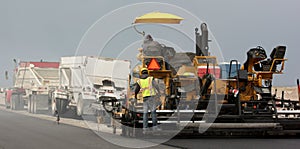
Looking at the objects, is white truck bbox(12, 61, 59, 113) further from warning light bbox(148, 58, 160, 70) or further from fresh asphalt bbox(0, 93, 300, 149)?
warning light bbox(148, 58, 160, 70)

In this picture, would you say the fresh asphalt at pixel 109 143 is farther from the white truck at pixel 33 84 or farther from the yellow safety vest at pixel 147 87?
the white truck at pixel 33 84

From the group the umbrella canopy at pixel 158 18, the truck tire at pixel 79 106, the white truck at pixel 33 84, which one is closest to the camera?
the umbrella canopy at pixel 158 18

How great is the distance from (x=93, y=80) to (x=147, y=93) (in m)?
10.6

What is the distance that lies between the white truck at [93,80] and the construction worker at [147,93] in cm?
876

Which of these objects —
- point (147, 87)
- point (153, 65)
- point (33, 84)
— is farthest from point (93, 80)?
point (147, 87)

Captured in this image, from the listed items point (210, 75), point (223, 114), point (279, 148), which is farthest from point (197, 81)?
point (279, 148)

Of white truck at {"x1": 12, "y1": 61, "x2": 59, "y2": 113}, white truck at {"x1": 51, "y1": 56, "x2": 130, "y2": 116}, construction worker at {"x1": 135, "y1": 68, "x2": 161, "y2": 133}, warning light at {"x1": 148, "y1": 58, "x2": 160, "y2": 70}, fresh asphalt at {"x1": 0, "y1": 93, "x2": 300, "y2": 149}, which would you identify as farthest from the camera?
white truck at {"x1": 12, "y1": 61, "x2": 59, "y2": 113}

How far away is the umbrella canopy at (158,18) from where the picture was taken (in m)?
14.2

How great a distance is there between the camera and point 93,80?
22.8 meters

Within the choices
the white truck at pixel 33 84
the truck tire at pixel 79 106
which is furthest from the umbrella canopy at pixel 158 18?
the white truck at pixel 33 84

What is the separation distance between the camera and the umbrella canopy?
46.7 ft

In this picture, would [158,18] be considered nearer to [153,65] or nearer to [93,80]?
[153,65]

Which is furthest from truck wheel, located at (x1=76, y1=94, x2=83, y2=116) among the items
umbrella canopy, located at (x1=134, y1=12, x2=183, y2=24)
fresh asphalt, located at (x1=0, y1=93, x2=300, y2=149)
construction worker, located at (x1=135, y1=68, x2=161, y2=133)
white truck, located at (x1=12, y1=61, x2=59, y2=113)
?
construction worker, located at (x1=135, y1=68, x2=161, y2=133)

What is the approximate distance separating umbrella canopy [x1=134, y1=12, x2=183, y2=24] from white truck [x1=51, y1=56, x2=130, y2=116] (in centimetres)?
705
